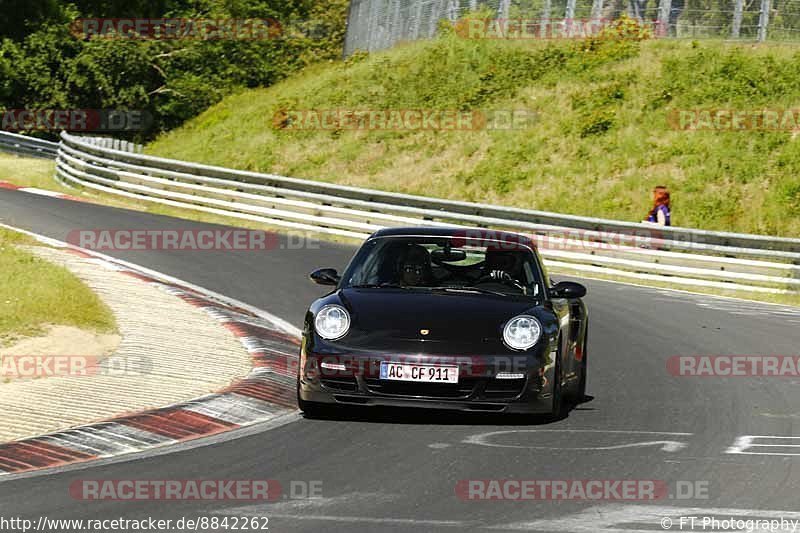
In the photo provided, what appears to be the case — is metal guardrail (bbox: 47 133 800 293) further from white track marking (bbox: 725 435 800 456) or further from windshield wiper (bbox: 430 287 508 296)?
white track marking (bbox: 725 435 800 456)

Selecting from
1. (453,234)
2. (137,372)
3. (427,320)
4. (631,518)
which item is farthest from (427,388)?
(137,372)

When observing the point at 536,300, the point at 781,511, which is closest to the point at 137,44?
the point at 536,300

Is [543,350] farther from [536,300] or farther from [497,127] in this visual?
[497,127]

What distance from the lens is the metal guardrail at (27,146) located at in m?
42.1

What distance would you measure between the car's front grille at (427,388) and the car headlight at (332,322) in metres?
0.43

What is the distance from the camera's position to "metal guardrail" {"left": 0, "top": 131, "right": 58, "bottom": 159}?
42.1 metres

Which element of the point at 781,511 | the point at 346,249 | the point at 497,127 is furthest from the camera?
the point at 497,127

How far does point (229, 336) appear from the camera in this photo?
525 inches

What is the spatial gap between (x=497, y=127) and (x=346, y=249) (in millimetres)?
16480

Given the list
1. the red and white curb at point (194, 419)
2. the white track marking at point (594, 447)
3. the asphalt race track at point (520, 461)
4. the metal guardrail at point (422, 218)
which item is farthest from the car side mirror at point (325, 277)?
the metal guardrail at point (422, 218)

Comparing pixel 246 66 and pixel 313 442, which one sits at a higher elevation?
pixel 246 66

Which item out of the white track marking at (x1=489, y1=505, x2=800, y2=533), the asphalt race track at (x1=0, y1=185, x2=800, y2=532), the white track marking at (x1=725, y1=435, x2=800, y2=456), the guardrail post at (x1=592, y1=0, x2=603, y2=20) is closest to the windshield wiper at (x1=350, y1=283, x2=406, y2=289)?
the asphalt race track at (x1=0, y1=185, x2=800, y2=532)

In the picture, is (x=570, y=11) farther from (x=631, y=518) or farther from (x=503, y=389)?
(x=631, y=518)

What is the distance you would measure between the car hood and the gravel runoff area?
5.12 feet
